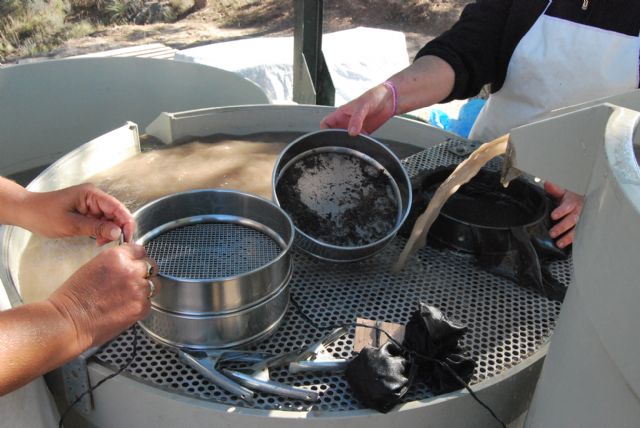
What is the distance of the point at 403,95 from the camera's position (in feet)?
5.29

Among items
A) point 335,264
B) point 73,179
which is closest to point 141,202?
point 73,179

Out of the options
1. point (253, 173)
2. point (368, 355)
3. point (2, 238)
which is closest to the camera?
point (368, 355)

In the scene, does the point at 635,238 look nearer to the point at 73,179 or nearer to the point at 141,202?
the point at 141,202

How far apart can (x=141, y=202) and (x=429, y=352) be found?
92 cm

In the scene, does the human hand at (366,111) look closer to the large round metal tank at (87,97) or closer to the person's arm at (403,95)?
the person's arm at (403,95)

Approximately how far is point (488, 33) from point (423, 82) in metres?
0.29

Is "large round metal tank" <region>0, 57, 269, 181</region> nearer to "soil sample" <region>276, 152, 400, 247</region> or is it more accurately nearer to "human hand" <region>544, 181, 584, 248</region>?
"soil sample" <region>276, 152, 400, 247</region>

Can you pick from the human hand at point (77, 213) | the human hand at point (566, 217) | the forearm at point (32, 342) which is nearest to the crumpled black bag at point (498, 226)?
the human hand at point (566, 217)

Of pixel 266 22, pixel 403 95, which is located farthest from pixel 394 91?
pixel 266 22

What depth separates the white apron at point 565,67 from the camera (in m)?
1.64

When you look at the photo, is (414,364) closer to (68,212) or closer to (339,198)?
(339,198)

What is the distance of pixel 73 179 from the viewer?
5.24 feet

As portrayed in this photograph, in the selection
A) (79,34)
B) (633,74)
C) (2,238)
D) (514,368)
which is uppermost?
(633,74)

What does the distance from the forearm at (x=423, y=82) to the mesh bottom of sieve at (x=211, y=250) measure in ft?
2.26
